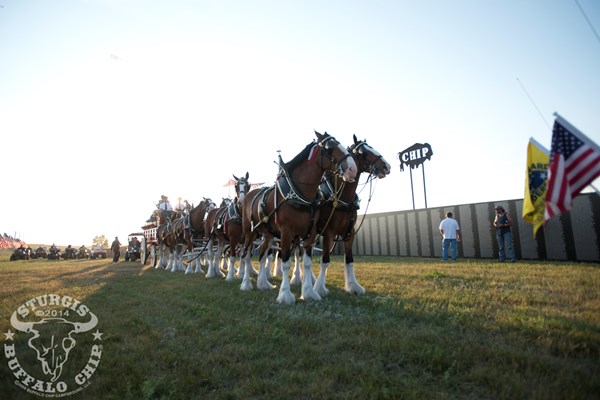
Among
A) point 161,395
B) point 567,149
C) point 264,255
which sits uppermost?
point 567,149

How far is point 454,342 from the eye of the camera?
3432 mm

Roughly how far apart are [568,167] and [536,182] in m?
0.40

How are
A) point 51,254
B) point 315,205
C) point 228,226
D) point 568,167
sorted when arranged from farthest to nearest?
point 51,254 → point 228,226 → point 315,205 → point 568,167

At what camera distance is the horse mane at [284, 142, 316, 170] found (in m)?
6.79

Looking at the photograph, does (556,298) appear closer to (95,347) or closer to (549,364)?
(549,364)

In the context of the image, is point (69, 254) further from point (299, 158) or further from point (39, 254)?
point (299, 158)

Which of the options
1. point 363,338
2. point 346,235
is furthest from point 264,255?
point 363,338

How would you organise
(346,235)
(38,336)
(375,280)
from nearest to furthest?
(38,336) → (346,235) → (375,280)

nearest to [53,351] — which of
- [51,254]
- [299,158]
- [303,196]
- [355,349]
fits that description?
[355,349]

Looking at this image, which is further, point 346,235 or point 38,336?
point 346,235

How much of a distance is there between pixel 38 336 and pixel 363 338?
4356 millimetres

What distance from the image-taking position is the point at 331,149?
246 inches

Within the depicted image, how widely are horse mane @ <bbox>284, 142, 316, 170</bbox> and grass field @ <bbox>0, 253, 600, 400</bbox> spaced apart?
275cm

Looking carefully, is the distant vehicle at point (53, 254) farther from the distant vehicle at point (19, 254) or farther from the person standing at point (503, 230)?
the person standing at point (503, 230)
